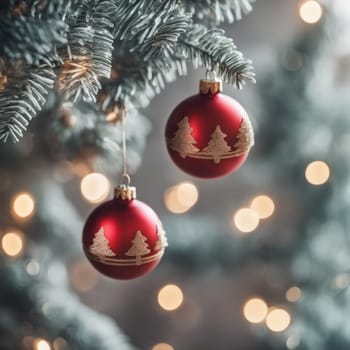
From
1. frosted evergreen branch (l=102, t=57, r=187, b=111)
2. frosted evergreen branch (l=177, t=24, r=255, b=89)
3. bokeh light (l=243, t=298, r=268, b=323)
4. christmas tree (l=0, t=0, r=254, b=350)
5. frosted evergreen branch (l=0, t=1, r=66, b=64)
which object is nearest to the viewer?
frosted evergreen branch (l=0, t=1, r=66, b=64)

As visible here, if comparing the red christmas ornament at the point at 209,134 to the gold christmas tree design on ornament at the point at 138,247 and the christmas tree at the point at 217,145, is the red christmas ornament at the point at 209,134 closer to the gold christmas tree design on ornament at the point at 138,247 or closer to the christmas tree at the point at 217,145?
the christmas tree at the point at 217,145

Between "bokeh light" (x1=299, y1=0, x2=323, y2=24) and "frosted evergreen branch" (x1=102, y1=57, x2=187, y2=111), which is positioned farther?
"bokeh light" (x1=299, y1=0, x2=323, y2=24)

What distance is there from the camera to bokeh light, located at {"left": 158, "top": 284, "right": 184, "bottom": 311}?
165 centimetres

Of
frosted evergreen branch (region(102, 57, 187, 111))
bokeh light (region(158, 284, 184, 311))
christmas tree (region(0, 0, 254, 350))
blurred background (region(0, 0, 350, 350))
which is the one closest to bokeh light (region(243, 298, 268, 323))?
blurred background (region(0, 0, 350, 350))

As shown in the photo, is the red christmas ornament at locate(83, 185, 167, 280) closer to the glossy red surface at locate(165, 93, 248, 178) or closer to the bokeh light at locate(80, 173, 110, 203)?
the glossy red surface at locate(165, 93, 248, 178)

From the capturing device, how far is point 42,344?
4.74ft

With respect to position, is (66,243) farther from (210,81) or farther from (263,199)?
(210,81)

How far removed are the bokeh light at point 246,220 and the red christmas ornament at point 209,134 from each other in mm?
673

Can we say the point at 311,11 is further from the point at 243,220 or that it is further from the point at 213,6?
the point at 213,6

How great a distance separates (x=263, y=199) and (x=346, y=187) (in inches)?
8.1

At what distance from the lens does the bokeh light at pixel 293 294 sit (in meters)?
1.61

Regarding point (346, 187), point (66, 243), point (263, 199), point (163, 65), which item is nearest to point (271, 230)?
point (263, 199)

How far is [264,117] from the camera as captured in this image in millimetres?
1483

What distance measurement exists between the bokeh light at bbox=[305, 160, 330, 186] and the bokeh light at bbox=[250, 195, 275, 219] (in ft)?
0.40
